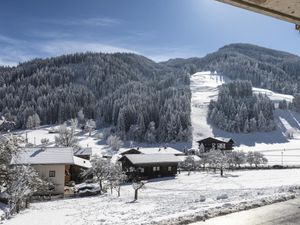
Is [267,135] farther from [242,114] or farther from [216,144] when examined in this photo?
[216,144]

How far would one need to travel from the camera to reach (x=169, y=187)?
182 feet

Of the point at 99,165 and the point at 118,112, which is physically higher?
the point at 118,112

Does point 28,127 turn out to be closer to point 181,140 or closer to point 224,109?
point 181,140

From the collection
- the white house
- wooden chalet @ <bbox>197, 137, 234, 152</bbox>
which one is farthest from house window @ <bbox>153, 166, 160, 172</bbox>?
wooden chalet @ <bbox>197, 137, 234, 152</bbox>

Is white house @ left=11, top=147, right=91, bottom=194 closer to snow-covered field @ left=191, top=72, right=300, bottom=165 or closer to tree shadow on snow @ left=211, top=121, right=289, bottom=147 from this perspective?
snow-covered field @ left=191, top=72, right=300, bottom=165

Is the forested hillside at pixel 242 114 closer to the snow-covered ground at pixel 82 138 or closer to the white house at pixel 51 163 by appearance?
the snow-covered ground at pixel 82 138

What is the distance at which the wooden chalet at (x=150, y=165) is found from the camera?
69.1 metres

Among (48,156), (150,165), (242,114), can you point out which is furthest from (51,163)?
(242,114)

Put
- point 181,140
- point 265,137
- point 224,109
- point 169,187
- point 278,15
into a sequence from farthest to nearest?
point 224,109
point 265,137
point 181,140
point 169,187
point 278,15

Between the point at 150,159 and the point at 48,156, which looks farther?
the point at 150,159

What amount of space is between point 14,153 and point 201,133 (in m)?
146

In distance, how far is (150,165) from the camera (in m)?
70.1

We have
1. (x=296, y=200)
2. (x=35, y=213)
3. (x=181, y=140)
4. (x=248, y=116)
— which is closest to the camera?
(x=296, y=200)

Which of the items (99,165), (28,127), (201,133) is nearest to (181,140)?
(201,133)
